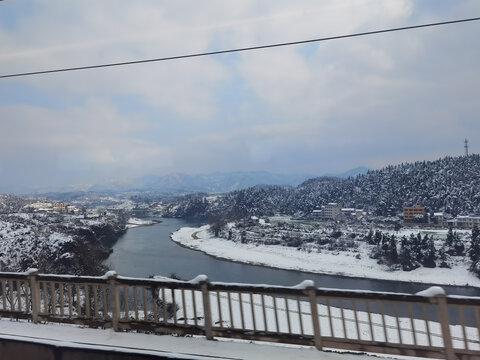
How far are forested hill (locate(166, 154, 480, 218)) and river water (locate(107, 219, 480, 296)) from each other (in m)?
19.9

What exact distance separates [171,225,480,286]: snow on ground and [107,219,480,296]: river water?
1110 mm

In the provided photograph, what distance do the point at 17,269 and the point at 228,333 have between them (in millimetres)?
22957

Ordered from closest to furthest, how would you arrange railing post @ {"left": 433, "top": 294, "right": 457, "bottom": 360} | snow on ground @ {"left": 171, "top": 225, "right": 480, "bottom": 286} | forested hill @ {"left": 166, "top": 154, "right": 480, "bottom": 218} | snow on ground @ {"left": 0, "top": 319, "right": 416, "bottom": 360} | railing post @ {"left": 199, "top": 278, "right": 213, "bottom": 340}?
1. railing post @ {"left": 433, "top": 294, "right": 457, "bottom": 360}
2. snow on ground @ {"left": 0, "top": 319, "right": 416, "bottom": 360}
3. railing post @ {"left": 199, "top": 278, "right": 213, "bottom": 340}
4. snow on ground @ {"left": 171, "top": 225, "right": 480, "bottom": 286}
5. forested hill @ {"left": 166, "top": 154, "right": 480, "bottom": 218}

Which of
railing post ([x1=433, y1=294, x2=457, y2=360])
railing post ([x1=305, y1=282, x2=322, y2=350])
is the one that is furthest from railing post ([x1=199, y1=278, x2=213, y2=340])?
railing post ([x1=433, y1=294, x2=457, y2=360])

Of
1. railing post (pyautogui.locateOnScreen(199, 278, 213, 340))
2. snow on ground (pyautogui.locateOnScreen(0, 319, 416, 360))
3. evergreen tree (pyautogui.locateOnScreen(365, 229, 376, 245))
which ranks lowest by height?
evergreen tree (pyautogui.locateOnScreen(365, 229, 376, 245))

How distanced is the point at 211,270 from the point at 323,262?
37.9 ft

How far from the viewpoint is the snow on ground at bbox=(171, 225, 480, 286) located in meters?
28.7

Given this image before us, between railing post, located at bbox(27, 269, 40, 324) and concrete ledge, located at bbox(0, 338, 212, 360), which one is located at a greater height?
railing post, located at bbox(27, 269, 40, 324)

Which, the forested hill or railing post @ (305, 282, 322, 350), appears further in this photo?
the forested hill

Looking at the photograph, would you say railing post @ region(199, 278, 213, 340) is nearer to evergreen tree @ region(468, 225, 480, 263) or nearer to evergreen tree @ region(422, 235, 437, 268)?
evergreen tree @ region(422, 235, 437, 268)

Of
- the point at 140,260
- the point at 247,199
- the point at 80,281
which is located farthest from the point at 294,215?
the point at 80,281

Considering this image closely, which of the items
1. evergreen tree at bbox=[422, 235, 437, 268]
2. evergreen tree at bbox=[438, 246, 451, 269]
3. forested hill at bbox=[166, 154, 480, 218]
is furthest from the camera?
forested hill at bbox=[166, 154, 480, 218]

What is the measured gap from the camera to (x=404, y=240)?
33594 mm

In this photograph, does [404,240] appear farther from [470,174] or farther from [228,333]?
[228,333]
